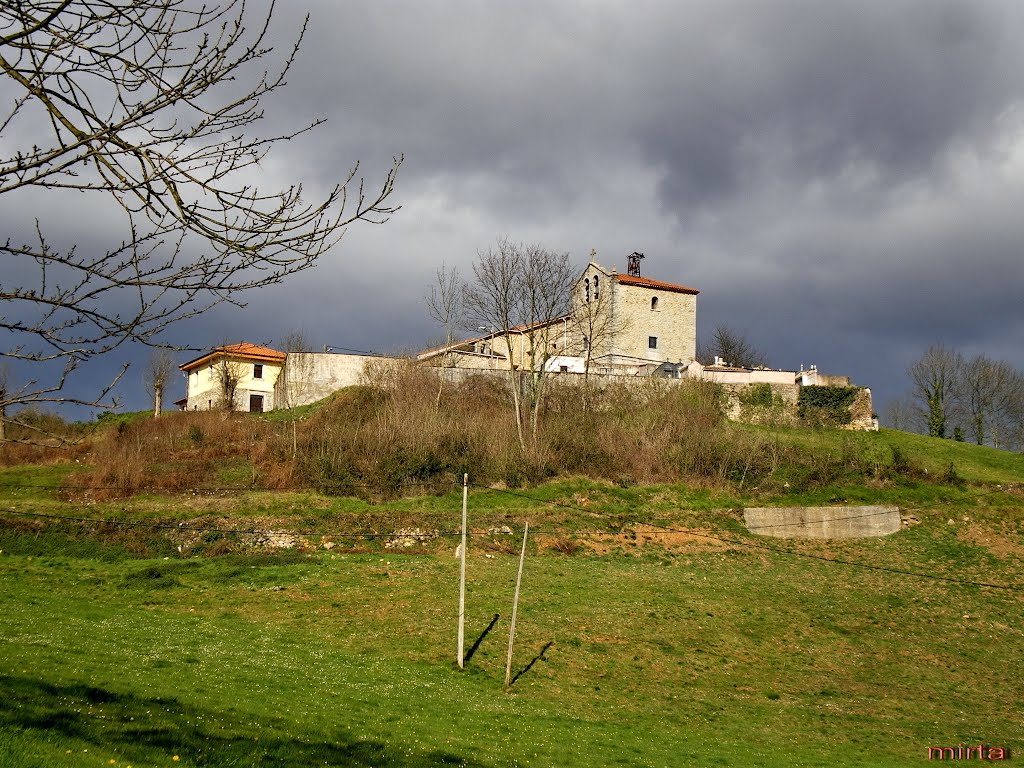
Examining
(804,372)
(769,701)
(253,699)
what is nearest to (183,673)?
(253,699)

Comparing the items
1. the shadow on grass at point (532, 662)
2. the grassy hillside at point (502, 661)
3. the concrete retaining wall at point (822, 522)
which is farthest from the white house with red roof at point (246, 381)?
the shadow on grass at point (532, 662)

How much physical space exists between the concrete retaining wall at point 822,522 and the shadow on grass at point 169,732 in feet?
87.6

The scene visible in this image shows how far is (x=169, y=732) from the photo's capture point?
9094mm

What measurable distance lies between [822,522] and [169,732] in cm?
3170

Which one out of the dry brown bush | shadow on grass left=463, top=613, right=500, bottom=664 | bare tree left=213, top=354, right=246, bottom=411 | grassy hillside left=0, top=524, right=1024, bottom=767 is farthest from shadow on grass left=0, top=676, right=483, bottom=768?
bare tree left=213, top=354, right=246, bottom=411

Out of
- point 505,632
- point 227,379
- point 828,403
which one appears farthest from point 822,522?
point 227,379

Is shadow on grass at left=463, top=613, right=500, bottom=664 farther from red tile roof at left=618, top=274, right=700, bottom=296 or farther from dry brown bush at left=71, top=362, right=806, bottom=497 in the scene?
red tile roof at left=618, top=274, right=700, bottom=296

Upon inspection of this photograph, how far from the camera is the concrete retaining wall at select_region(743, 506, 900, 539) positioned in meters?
34.8

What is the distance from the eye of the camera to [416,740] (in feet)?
39.0

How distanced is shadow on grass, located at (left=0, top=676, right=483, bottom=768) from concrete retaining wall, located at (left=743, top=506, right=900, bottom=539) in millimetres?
26694

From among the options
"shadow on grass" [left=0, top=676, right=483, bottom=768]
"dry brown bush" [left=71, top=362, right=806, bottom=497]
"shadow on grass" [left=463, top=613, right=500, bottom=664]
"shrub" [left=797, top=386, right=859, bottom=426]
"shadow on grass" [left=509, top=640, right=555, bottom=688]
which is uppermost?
"shrub" [left=797, top=386, right=859, bottom=426]

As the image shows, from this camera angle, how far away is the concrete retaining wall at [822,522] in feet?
114

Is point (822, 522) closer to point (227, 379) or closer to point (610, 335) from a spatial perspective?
point (610, 335)

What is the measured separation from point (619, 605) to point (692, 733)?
8.81 meters
